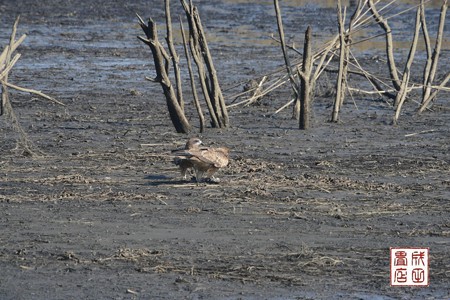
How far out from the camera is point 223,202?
10266 mm

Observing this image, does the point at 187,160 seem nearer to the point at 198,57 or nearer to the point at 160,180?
the point at 160,180

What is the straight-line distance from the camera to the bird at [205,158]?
34.9 feet

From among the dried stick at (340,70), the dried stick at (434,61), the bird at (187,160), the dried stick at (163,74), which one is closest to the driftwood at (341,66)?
the dried stick at (340,70)

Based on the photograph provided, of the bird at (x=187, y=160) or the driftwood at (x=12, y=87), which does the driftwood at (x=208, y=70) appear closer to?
the driftwood at (x=12, y=87)

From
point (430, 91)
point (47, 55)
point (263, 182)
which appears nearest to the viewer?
point (263, 182)

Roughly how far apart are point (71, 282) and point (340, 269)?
1935 mm

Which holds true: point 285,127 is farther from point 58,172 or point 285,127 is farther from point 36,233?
point 36,233

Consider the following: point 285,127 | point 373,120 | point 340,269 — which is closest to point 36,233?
point 340,269

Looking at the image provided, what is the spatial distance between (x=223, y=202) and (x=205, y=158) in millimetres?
588

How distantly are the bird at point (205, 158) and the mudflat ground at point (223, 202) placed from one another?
0.19 m

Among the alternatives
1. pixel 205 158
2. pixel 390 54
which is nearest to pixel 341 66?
pixel 390 54

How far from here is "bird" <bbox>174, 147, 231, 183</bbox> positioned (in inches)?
418

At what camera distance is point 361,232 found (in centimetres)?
920

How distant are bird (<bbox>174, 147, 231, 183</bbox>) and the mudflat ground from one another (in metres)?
0.19
